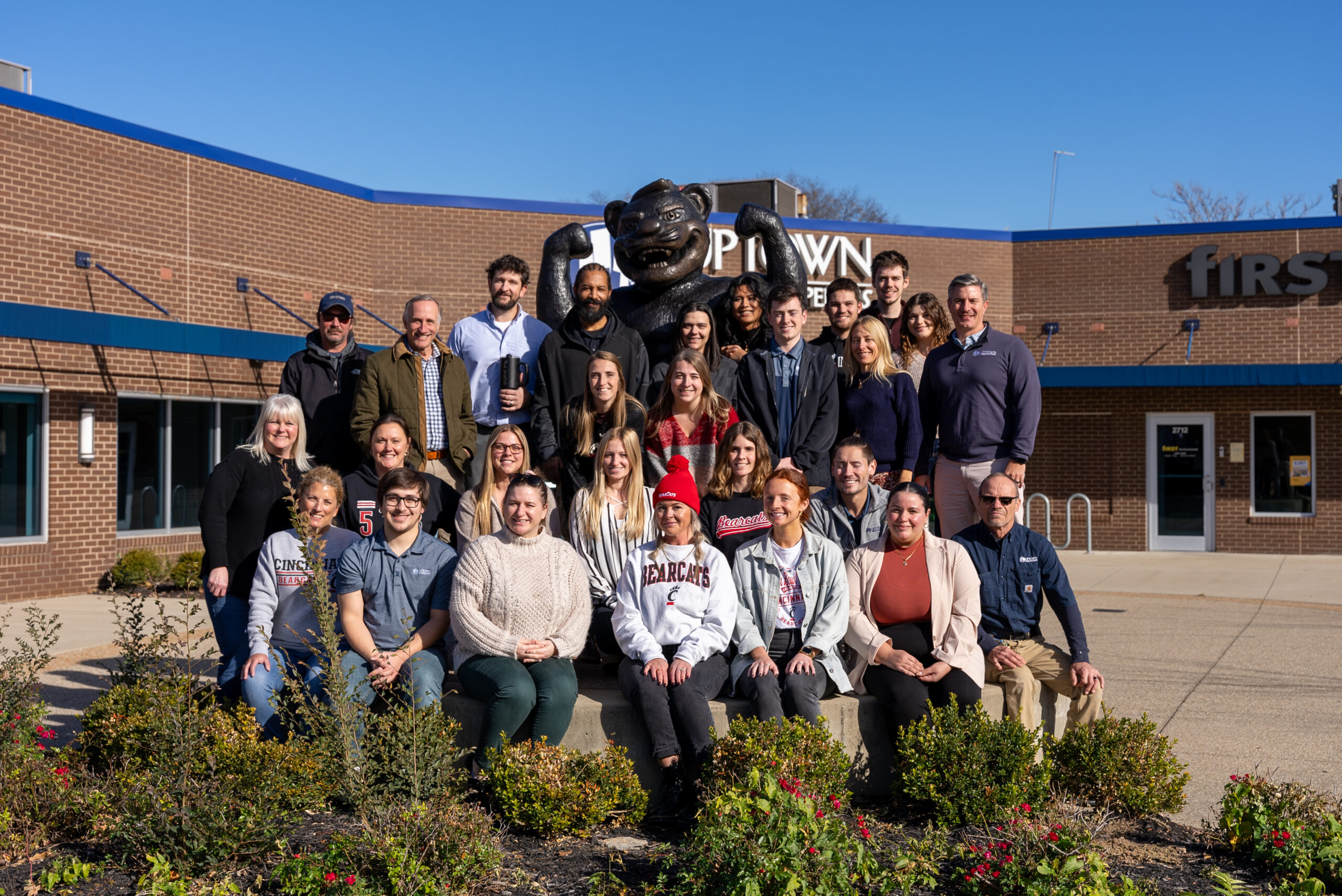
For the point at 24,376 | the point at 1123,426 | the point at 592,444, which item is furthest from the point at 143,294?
the point at 1123,426

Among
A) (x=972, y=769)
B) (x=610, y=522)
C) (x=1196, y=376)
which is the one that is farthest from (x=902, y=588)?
(x=1196, y=376)

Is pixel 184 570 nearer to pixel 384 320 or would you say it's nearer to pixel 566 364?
pixel 384 320

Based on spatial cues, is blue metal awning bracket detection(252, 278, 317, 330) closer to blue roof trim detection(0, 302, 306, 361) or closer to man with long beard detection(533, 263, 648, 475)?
blue roof trim detection(0, 302, 306, 361)

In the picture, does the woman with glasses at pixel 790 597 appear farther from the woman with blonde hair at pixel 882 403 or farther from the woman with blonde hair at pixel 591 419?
the woman with blonde hair at pixel 882 403

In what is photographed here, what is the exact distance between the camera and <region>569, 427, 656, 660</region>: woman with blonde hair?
5387mm

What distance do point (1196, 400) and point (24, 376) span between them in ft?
55.2

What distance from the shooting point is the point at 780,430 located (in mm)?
6270

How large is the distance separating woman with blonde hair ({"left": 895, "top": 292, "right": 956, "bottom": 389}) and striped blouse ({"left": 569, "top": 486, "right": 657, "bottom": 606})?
2224 mm

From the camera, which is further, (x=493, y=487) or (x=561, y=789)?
(x=493, y=487)

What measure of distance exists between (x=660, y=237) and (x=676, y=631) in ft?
9.81

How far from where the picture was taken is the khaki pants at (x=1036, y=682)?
16.6 feet

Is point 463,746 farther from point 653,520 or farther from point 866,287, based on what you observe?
point 866,287

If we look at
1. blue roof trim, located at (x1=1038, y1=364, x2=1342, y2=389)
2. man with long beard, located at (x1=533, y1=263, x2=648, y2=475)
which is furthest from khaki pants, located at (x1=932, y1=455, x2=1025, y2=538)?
blue roof trim, located at (x1=1038, y1=364, x2=1342, y2=389)

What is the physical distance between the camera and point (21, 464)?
1264 centimetres
